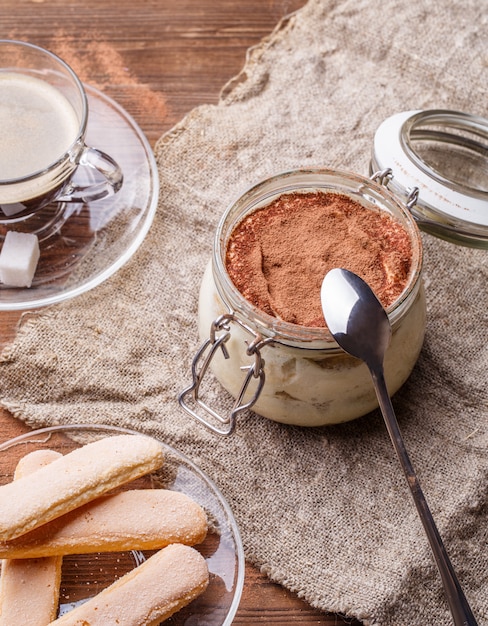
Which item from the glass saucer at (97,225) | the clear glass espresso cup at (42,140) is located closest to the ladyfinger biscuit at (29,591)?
the glass saucer at (97,225)

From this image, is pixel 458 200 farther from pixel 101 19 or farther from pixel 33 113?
pixel 101 19

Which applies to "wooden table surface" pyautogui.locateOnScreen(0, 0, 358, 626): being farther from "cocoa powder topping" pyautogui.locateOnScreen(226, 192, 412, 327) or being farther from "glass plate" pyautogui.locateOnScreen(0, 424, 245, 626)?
"glass plate" pyautogui.locateOnScreen(0, 424, 245, 626)

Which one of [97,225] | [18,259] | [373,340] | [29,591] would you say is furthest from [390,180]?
[29,591]

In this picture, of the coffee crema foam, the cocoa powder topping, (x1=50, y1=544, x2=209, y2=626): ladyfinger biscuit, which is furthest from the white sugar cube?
(x1=50, y1=544, x2=209, y2=626): ladyfinger biscuit

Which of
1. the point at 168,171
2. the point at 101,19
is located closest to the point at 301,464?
the point at 168,171

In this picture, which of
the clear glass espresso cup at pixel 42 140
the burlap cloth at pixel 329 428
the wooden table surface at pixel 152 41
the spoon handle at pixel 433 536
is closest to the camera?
the spoon handle at pixel 433 536

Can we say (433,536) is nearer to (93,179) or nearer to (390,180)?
(390,180)

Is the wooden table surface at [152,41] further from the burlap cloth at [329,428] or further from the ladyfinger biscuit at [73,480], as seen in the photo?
the ladyfinger biscuit at [73,480]
